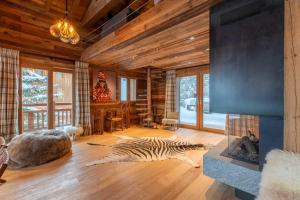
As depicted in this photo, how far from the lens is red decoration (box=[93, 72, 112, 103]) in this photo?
516 cm

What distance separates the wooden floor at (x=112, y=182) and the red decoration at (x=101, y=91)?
2.60 m

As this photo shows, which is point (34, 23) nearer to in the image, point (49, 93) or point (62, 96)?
point (49, 93)

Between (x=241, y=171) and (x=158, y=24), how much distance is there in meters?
2.22

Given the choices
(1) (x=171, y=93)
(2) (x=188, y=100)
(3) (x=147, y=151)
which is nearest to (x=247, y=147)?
Answer: (3) (x=147, y=151)

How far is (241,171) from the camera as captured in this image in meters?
1.57

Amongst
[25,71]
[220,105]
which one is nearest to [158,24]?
[220,105]

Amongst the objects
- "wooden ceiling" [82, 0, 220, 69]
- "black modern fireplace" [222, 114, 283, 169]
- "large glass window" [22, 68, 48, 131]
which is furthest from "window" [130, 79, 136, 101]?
"black modern fireplace" [222, 114, 283, 169]

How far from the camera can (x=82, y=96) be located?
15.3 ft

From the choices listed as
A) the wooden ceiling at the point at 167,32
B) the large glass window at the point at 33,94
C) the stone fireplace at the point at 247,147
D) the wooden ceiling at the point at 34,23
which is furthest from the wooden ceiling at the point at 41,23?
the stone fireplace at the point at 247,147

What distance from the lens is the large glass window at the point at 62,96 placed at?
Answer: 4508mm

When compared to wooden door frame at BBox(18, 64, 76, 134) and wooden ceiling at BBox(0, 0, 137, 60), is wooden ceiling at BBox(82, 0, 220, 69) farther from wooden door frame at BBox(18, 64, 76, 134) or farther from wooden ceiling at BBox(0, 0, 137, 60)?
wooden door frame at BBox(18, 64, 76, 134)

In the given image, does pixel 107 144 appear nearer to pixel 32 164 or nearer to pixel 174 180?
pixel 32 164

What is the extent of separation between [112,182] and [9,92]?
3.12 meters

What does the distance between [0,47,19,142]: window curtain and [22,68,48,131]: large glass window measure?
378 millimetres
